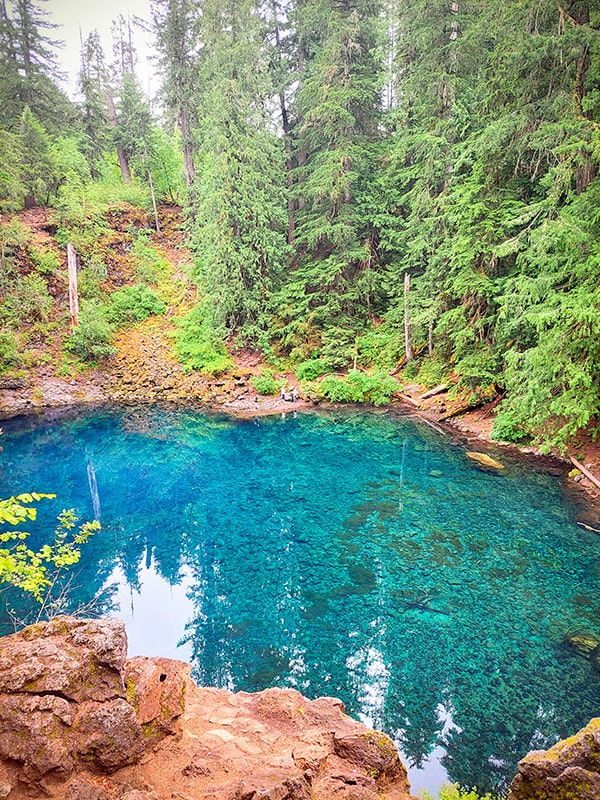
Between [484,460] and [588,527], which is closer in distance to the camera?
[588,527]

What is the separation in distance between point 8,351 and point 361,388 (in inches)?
581

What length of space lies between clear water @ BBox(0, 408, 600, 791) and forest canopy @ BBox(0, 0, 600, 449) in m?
3.47

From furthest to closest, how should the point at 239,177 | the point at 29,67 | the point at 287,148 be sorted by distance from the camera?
the point at 29,67 < the point at 287,148 < the point at 239,177

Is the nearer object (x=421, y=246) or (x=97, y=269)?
(x=421, y=246)

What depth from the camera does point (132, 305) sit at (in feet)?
74.3

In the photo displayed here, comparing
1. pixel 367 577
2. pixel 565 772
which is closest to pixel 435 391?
pixel 367 577

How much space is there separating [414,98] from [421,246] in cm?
595

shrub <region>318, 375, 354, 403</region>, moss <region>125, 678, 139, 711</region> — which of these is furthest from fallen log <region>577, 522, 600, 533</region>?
shrub <region>318, 375, 354, 403</region>

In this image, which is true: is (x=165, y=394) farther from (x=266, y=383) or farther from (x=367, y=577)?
(x=367, y=577)

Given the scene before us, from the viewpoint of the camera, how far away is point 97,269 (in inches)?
896

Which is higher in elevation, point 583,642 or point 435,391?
point 435,391

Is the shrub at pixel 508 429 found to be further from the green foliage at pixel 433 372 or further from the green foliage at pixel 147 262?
the green foliage at pixel 147 262

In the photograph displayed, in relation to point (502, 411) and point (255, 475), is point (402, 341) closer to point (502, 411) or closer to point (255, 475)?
point (502, 411)

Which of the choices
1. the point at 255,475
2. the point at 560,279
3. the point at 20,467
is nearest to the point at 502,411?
the point at 560,279
